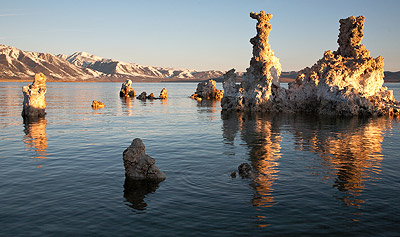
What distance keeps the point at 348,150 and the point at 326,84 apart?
1404 inches

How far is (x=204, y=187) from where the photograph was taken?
21766mm

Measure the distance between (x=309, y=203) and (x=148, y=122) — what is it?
41.1 meters

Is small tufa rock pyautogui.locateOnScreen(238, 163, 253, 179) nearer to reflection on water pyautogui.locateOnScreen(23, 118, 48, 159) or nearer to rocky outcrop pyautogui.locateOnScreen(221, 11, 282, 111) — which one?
reflection on water pyautogui.locateOnScreen(23, 118, 48, 159)

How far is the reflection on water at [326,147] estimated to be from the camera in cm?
2219

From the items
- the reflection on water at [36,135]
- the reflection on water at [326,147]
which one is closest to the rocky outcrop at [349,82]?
the reflection on water at [326,147]

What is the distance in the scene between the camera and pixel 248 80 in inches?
3063

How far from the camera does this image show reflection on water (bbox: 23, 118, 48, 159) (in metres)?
33.1

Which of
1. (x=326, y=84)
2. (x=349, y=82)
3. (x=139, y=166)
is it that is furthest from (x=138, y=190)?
(x=349, y=82)

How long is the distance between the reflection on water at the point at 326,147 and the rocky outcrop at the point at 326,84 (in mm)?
6982

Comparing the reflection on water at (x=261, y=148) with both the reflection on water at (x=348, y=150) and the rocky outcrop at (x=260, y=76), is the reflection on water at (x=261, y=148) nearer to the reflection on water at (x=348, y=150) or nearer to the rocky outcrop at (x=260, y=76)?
→ the reflection on water at (x=348, y=150)

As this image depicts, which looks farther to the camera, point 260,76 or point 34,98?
point 260,76

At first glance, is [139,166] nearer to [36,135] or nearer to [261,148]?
[261,148]

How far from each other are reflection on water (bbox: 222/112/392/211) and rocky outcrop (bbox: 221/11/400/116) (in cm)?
698

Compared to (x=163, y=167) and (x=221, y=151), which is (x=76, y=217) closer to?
(x=163, y=167)
